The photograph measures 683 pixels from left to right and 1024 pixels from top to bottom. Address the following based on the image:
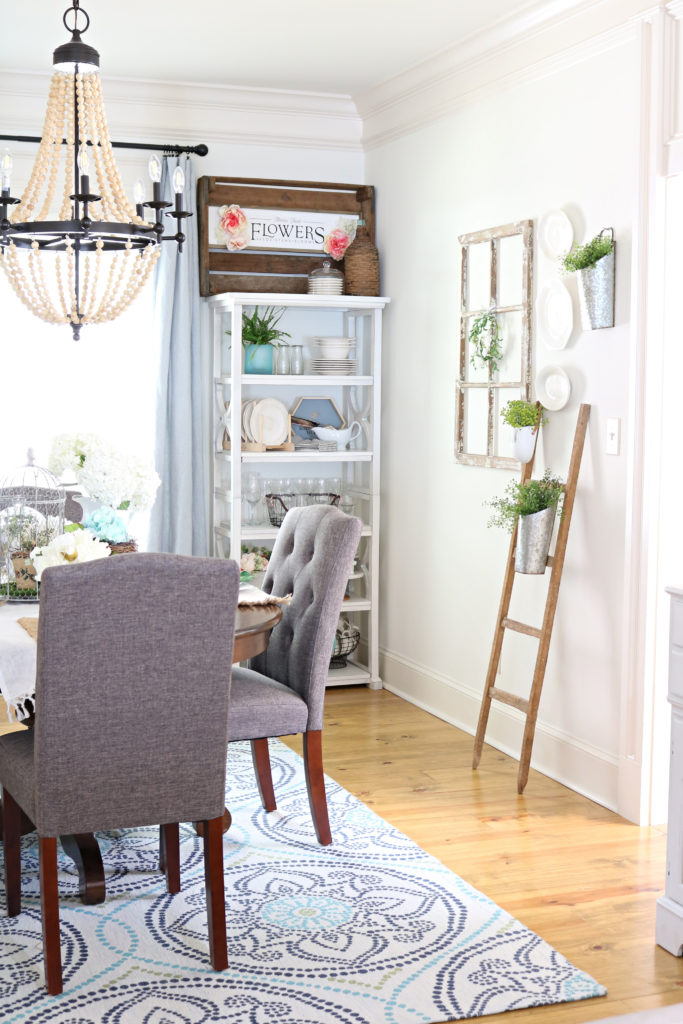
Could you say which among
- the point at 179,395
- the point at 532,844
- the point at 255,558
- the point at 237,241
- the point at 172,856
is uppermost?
the point at 237,241

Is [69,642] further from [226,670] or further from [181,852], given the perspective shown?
[181,852]

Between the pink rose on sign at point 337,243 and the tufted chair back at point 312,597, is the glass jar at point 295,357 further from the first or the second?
the tufted chair back at point 312,597

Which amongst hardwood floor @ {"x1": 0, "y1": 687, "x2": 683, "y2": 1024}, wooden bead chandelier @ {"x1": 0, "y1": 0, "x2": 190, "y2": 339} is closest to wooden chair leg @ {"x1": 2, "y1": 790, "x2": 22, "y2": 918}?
hardwood floor @ {"x1": 0, "y1": 687, "x2": 683, "y2": 1024}

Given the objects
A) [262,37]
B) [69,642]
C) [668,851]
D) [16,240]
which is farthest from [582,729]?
[262,37]

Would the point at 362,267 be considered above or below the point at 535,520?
above

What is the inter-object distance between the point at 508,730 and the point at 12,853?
6.94 feet

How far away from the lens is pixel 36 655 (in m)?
2.60

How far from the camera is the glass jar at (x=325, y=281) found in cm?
533

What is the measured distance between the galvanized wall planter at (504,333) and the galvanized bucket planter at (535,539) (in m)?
0.47

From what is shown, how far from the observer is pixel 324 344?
530 centimetres

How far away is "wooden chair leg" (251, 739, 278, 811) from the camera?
3674mm

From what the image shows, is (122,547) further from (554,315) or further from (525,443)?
(554,315)

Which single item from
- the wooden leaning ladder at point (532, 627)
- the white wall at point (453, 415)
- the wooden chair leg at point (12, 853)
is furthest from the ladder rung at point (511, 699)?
the wooden chair leg at point (12, 853)

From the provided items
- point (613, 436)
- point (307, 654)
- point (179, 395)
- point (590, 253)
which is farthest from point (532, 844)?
point (179, 395)
